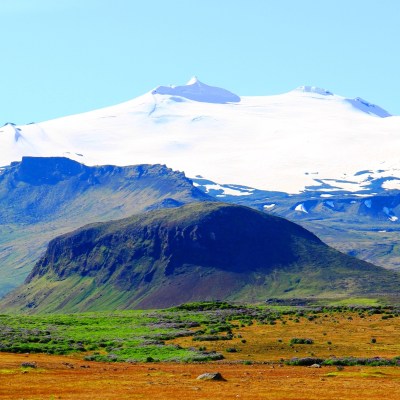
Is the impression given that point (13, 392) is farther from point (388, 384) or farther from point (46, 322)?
point (46, 322)

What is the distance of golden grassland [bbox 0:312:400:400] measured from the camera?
65.1 metres

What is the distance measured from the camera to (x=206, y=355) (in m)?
96.4

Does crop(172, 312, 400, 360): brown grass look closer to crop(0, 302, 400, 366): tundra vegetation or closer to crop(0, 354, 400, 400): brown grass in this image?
crop(0, 302, 400, 366): tundra vegetation

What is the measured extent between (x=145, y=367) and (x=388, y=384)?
25426mm

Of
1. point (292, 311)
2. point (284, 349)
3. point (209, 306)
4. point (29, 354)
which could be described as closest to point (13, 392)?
point (29, 354)

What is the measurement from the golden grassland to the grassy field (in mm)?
87

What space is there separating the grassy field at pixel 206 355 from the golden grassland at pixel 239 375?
0.28ft

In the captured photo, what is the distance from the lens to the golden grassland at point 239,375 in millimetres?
65125

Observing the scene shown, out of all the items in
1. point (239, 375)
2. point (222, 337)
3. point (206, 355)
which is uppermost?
point (239, 375)

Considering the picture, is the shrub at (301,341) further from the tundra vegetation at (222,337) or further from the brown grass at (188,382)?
the brown grass at (188,382)

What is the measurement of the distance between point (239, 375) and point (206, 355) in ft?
60.4

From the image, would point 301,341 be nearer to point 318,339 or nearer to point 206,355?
point 318,339

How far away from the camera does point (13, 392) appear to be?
65.9 meters

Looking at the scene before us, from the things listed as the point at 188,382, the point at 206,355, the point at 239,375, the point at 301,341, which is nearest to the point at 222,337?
the point at 301,341
